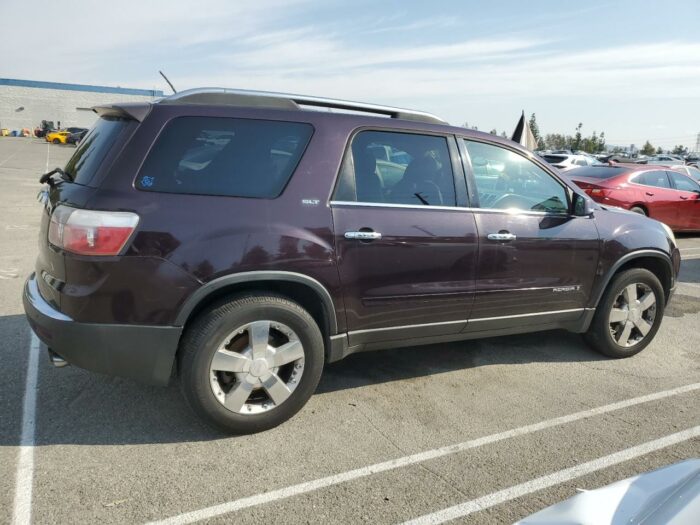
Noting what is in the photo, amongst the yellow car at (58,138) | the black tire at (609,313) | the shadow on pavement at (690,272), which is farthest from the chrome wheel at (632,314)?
the yellow car at (58,138)

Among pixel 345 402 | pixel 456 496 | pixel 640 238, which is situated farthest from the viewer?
pixel 640 238

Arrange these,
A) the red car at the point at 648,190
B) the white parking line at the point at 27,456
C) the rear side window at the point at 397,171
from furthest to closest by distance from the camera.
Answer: the red car at the point at 648,190, the rear side window at the point at 397,171, the white parking line at the point at 27,456

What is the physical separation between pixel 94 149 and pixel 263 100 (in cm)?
100

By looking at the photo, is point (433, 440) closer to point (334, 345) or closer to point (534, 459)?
point (534, 459)

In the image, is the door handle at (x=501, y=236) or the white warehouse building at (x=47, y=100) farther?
the white warehouse building at (x=47, y=100)

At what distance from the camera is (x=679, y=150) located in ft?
311

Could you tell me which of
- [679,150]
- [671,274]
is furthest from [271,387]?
[679,150]

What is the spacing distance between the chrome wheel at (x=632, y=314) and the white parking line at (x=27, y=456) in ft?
13.7

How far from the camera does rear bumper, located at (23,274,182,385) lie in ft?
9.19

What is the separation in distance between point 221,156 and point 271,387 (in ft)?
4.38

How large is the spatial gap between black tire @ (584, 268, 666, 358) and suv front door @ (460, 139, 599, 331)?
27 centimetres

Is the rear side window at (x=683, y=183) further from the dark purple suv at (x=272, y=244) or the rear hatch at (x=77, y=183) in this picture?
the rear hatch at (x=77, y=183)

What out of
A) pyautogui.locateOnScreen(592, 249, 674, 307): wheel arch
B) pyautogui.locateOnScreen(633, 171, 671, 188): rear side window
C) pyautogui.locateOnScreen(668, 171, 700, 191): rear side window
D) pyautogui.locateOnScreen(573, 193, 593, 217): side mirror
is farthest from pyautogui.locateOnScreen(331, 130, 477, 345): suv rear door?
pyautogui.locateOnScreen(668, 171, 700, 191): rear side window

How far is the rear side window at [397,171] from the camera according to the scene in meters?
3.34
